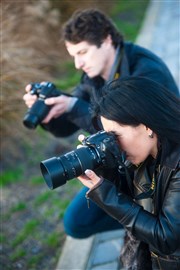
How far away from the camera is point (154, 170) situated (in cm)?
186

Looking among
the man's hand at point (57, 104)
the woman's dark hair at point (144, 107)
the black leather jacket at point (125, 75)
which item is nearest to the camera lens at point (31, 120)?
the man's hand at point (57, 104)

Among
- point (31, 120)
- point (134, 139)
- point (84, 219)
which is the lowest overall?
point (84, 219)

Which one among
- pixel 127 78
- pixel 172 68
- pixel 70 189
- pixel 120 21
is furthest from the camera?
pixel 120 21

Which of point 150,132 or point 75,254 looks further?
point 75,254

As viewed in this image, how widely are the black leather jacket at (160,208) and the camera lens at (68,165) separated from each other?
104 mm

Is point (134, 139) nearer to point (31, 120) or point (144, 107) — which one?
point (144, 107)

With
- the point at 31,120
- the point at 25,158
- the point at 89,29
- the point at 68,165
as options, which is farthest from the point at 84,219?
the point at 25,158

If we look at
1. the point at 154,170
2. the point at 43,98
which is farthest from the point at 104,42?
the point at 154,170

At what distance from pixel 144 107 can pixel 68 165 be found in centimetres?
39

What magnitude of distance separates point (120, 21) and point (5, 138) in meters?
5.12

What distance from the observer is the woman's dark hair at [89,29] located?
2762mm

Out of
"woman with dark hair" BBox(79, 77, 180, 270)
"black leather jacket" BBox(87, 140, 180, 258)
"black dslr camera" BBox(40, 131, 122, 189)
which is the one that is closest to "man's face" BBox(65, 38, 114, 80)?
"woman with dark hair" BBox(79, 77, 180, 270)

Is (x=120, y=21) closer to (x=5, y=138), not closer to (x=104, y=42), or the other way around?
(x=5, y=138)

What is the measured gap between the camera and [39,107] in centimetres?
268
